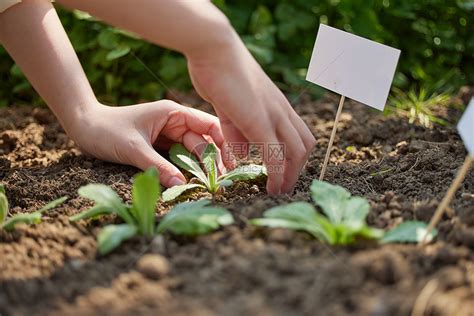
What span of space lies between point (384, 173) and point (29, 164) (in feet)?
3.53

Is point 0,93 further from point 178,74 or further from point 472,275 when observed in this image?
point 472,275

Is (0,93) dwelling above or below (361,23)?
below

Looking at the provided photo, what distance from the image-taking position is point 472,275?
0.99 metres

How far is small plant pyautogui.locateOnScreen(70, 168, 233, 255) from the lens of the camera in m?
1.07

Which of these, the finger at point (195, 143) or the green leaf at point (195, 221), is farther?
the finger at point (195, 143)

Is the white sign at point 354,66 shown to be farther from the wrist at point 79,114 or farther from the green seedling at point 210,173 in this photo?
the wrist at point 79,114

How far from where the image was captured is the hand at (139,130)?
1569 mm

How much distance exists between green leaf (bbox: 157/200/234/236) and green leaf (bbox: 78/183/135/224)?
0.27ft

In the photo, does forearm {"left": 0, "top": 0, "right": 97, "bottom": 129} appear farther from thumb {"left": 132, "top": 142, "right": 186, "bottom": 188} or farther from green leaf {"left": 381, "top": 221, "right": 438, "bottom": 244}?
green leaf {"left": 381, "top": 221, "right": 438, "bottom": 244}

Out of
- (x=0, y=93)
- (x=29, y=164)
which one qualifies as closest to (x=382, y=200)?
(x=29, y=164)

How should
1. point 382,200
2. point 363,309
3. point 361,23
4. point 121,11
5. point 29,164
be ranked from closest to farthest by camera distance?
point 363,309, point 121,11, point 382,200, point 29,164, point 361,23

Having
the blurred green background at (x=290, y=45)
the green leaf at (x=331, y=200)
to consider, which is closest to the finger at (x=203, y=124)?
the green leaf at (x=331, y=200)

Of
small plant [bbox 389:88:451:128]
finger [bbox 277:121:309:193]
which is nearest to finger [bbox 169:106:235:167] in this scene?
finger [bbox 277:121:309:193]

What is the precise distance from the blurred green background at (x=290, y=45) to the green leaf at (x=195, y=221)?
1261 millimetres
